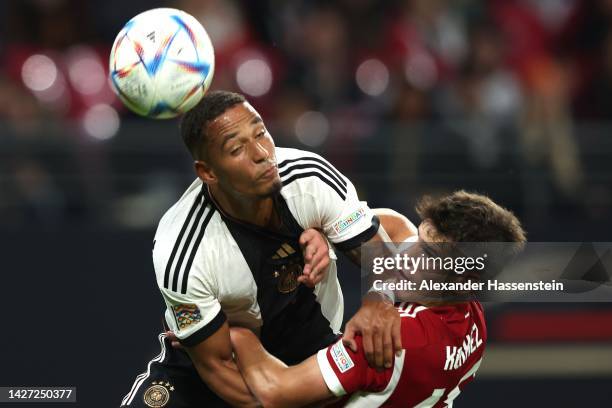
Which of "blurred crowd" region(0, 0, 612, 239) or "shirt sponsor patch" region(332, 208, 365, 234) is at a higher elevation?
"blurred crowd" region(0, 0, 612, 239)

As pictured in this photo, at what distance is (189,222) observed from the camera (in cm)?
488

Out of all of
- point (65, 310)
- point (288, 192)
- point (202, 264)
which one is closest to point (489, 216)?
point (288, 192)

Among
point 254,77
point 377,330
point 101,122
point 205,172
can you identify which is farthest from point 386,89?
point 377,330

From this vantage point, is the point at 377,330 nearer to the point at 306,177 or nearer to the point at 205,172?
the point at 306,177

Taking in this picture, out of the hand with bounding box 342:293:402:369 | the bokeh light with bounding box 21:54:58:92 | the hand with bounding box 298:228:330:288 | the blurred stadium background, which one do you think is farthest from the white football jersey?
the bokeh light with bounding box 21:54:58:92

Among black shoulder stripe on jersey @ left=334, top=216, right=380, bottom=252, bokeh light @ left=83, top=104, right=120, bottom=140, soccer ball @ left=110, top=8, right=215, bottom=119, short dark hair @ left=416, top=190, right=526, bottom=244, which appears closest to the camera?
short dark hair @ left=416, top=190, right=526, bottom=244

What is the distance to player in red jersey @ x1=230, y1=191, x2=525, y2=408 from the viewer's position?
462cm

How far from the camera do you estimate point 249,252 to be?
4938mm

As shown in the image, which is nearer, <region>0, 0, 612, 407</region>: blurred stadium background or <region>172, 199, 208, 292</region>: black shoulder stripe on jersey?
<region>172, 199, 208, 292</region>: black shoulder stripe on jersey

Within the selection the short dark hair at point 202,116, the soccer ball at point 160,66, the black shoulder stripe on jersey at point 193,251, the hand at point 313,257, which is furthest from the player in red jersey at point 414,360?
the soccer ball at point 160,66

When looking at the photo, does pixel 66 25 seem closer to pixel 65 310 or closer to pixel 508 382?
pixel 65 310

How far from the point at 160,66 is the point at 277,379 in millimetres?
1445

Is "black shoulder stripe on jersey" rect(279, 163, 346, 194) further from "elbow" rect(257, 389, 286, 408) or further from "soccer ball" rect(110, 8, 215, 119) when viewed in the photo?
"elbow" rect(257, 389, 286, 408)

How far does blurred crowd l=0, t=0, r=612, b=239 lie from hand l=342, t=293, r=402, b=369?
3.30 m
